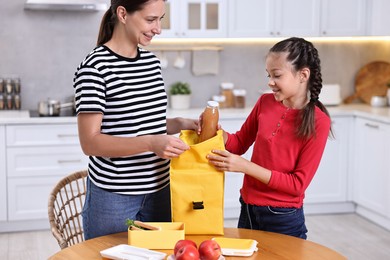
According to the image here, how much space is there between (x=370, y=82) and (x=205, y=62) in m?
1.40

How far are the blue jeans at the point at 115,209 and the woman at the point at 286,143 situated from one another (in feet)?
1.06

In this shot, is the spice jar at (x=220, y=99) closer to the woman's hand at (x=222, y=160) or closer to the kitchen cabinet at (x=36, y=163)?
the kitchen cabinet at (x=36, y=163)

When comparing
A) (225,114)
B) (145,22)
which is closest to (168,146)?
(145,22)

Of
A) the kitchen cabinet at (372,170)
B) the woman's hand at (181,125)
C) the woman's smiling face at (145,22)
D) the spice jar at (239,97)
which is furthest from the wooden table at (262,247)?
the spice jar at (239,97)

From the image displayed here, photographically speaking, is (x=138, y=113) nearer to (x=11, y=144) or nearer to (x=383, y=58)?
(x=11, y=144)

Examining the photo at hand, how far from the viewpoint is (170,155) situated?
2252mm

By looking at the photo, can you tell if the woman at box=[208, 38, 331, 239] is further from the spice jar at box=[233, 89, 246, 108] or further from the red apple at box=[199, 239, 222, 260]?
the spice jar at box=[233, 89, 246, 108]

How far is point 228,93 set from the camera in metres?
5.57

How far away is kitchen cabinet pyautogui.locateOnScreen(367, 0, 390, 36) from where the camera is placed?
5.39 meters

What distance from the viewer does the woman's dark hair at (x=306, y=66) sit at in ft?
7.89

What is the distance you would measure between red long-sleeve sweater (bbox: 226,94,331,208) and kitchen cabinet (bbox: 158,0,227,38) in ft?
8.90

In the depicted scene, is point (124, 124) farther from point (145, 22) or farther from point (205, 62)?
point (205, 62)

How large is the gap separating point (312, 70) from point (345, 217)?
311 cm

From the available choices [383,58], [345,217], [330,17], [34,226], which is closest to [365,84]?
[383,58]
